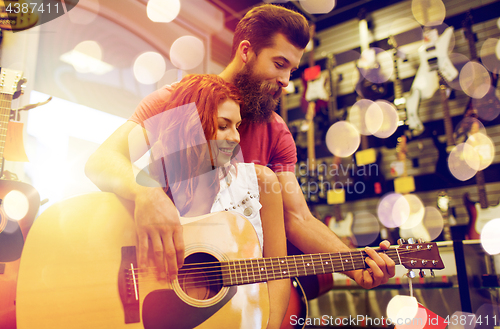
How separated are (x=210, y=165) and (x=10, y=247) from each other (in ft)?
2.81

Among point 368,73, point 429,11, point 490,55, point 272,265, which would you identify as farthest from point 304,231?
point 429,11

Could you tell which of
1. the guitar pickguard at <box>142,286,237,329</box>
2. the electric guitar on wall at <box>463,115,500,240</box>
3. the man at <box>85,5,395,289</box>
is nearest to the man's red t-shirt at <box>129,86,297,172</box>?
the man at <box>85,5,395,289</box>

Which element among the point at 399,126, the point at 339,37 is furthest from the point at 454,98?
the point at 339,37

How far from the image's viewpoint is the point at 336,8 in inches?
156

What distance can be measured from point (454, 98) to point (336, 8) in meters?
1.88

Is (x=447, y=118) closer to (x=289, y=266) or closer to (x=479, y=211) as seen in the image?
(x=479, y=211)

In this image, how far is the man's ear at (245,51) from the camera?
1596mm

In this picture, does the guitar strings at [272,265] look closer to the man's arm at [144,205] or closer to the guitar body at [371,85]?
the man's arm at [144,205]

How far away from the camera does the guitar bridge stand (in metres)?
0.83

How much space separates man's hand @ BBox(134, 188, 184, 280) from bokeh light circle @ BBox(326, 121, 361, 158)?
3.00 m

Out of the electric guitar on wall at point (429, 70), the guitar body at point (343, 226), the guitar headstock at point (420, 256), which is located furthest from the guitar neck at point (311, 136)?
the guitar headstock at point (420, 256)

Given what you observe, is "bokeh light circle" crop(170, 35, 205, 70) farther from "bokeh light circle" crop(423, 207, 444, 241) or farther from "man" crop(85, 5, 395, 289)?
"bokeh light circle" crop(423, 207, 444, 241)

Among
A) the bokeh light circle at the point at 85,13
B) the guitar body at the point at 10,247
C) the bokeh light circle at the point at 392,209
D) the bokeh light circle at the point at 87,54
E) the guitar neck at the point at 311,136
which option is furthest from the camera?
the guitar neck at the point at 311,136

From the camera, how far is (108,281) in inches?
32.9
